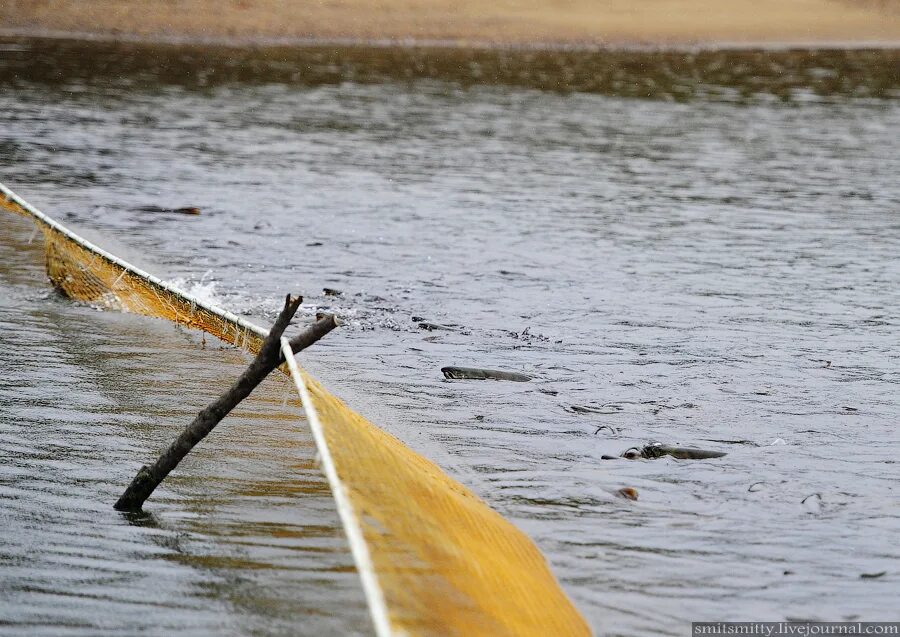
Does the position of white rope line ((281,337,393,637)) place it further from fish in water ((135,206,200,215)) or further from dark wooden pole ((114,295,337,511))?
fish in water ((135,206,200,215))

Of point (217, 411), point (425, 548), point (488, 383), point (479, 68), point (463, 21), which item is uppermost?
point (463, 21)

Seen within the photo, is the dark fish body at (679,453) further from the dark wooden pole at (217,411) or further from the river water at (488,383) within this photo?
the dark wooden pole at (217,411)

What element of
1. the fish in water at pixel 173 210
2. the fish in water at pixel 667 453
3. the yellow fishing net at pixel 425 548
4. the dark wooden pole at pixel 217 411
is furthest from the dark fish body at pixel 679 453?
the fish in water at pixel 173 210

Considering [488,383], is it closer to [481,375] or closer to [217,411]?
[481,375]

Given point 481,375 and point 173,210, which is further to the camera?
point 173,210

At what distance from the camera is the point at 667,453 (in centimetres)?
848

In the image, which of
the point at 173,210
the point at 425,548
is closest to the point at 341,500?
the point at 425,548

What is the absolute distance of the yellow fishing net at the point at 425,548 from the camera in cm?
503

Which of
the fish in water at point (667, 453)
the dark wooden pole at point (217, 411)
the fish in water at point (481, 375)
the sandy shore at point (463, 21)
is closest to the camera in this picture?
the dark wooden pole at point (217, 411)

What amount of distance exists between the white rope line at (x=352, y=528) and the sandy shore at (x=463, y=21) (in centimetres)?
4071

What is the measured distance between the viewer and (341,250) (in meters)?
15.1

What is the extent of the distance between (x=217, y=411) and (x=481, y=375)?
341 centimetres

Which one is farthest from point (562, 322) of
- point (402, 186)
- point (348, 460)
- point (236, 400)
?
point (402, 186)

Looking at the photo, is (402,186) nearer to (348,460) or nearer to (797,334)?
(797,334)
